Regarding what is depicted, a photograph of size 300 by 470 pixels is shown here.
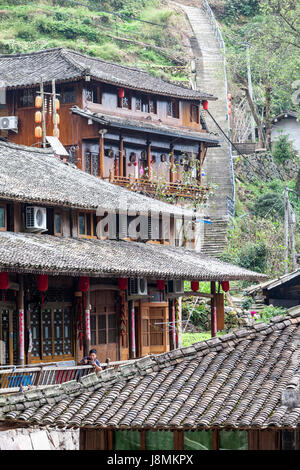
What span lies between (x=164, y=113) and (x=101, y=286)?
1834 cm

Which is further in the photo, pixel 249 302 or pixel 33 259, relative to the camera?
pixel 249 302

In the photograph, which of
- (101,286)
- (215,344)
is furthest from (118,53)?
(215,344)

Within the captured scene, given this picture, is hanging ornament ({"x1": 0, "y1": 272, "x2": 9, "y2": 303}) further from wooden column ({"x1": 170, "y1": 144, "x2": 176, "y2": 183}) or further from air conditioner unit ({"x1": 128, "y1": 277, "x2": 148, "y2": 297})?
wooden column ({"x1": 170, "y1": 144, "x2": 176, "y2": 183})

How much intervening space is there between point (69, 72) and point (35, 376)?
786 inches

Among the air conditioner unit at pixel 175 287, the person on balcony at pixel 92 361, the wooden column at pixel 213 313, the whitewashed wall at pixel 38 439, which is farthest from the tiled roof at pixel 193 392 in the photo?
the air conditioner unit at pixel 175 287

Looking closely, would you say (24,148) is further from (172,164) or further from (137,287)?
(172,164)

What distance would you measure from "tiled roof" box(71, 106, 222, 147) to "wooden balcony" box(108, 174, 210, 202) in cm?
208

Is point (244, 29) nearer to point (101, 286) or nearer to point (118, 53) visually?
point (118, 53)

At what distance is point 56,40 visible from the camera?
56656 millimetres

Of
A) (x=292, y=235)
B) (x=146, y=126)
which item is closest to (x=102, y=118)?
(x=146, y=126)

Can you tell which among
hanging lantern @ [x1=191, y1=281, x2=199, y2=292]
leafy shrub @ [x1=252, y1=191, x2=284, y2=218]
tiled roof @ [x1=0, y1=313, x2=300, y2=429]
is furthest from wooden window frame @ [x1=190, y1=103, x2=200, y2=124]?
tiled roof @ [x1=0, y1=313, x2=300, y2=429]

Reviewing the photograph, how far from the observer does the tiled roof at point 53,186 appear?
25.0 m

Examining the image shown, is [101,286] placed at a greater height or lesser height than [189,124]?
lesser

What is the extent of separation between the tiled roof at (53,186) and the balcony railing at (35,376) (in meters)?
4.94
